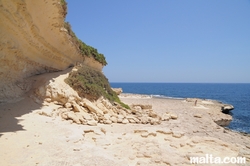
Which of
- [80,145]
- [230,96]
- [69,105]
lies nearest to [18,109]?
[69,105]

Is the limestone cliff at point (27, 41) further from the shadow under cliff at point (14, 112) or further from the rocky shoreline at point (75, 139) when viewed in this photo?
the rocky shoreline at point (75, 139)

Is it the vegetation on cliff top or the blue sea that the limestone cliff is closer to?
the vegetation on cliff top

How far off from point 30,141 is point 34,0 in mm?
8012

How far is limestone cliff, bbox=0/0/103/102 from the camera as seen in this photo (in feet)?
30.8

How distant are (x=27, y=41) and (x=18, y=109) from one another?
14.1ft

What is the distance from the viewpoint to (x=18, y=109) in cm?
959

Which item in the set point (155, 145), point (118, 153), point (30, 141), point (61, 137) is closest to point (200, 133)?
point (155, 145)

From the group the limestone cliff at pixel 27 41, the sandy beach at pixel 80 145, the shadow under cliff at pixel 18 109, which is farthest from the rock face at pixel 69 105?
the limestone cliff at pixel 27 41

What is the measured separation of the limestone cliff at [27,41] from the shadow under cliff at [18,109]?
449 millimetres

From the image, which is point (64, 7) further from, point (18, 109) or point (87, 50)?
point (18, 109)

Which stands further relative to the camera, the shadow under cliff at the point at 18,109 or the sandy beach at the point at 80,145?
the shadow under cliff at the point at 18,109

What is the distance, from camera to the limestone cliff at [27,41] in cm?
939

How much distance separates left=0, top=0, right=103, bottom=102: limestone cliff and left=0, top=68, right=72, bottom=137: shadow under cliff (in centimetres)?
45

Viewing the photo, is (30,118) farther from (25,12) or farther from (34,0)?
(34,0)
